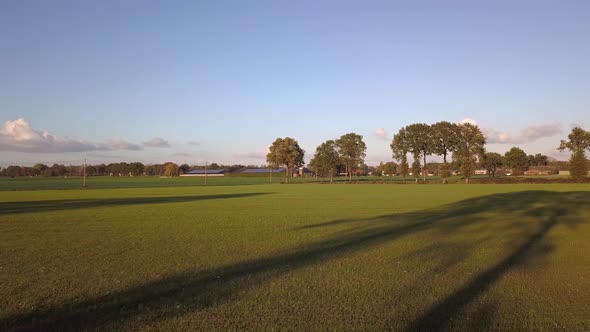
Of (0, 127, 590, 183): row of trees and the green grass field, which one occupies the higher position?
(0, 127, 590, 183): row of trees

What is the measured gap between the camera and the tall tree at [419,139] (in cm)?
9925

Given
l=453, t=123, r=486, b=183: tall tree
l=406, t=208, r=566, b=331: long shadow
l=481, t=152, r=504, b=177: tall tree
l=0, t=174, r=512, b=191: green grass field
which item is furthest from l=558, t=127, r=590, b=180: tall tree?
l=406, t=208, r=566, b=331: long shadow

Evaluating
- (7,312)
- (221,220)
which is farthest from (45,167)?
(7,312)

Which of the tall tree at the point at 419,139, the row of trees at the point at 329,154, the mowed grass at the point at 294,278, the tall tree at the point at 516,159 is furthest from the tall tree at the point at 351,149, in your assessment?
the mowed grass at the point at 294,278

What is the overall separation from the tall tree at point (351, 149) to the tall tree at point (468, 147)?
91.7ft

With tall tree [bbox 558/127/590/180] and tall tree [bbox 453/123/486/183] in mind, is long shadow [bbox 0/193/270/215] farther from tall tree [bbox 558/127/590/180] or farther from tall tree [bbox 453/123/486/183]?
tall tree [bbox 558/127/590/180]

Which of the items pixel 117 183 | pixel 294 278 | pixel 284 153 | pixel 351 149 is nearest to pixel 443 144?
pixel 351 149

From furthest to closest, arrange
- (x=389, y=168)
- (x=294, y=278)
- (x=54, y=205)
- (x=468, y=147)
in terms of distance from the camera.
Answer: (x=389, y=168) < (x=468, y=147) < (x=54, y=205) < (x=294, y=278)

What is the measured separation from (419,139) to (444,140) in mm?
5739

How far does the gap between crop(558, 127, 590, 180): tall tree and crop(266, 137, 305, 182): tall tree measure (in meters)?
63.9

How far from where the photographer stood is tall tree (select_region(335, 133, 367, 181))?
378 ft

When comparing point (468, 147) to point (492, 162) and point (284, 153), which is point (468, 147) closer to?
point (492, 162)

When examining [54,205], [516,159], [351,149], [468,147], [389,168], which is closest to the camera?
[54,205]

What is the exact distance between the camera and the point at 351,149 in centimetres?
11531
